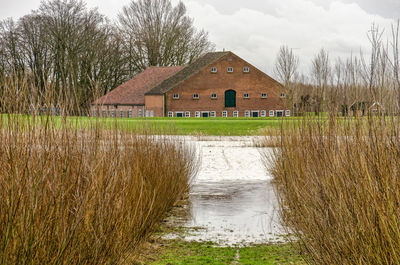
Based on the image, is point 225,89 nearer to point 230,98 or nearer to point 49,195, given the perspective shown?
point 230,98

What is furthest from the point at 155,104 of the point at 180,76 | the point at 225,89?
the point at 225,89

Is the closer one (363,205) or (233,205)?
(363,205)

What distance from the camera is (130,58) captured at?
43.0 metres

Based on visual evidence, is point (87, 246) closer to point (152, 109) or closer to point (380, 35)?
point (380, 35)

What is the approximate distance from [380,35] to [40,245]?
2.76 meters

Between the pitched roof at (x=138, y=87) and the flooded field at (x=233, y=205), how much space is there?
1108 inches

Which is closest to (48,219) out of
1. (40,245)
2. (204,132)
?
(40,245)

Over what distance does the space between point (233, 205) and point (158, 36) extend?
119ft

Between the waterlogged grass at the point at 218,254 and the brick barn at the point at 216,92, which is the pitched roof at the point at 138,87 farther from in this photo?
the waterlogged grass at the point at 218,254

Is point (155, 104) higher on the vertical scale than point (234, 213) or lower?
higher

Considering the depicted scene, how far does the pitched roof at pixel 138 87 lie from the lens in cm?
4047

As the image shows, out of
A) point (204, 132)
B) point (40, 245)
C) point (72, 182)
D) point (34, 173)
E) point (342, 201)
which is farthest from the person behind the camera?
point (204, 132)

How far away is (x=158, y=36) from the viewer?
41969 millimetres

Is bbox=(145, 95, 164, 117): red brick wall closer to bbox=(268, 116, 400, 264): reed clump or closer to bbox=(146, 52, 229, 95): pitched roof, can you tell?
bbox=(146, 52, 229, 95): pitched roof
